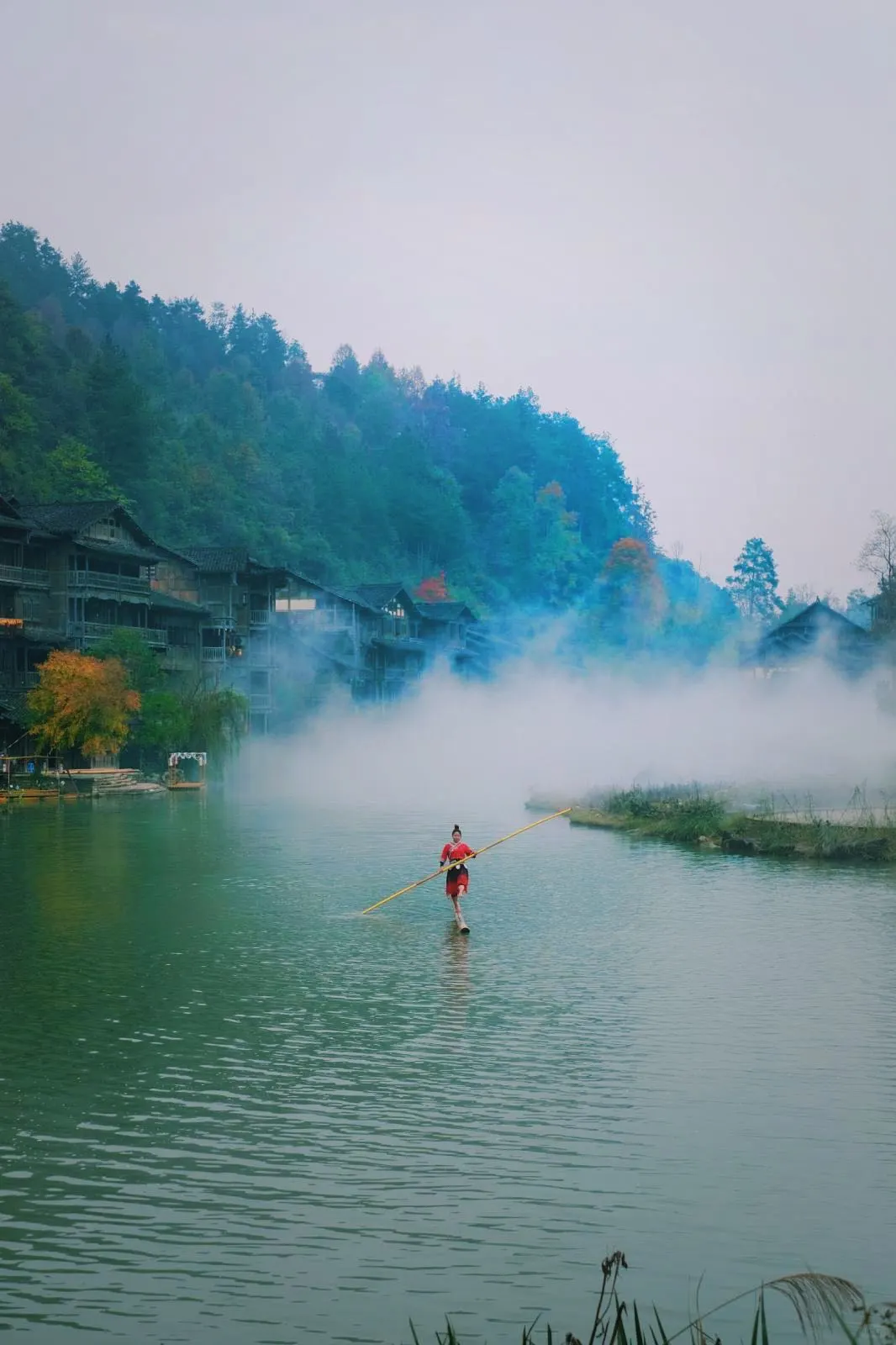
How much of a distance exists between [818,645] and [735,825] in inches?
2459

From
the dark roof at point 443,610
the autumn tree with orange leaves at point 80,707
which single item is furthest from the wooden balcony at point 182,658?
the dark roof at point 443,610

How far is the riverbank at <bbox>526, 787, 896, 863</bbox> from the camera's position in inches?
1656

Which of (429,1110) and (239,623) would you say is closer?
(429,1110)

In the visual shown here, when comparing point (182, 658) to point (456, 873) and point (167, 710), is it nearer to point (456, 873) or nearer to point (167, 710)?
point (167, 710)

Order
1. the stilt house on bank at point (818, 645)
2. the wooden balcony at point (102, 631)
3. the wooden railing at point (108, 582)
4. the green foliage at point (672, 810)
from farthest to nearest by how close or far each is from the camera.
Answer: the stilt house on bank at point (818, 645) → the wooden railing at point (108, 582) → the wooden balcony at point (102, 631) → the green foliage at point (672, 810)

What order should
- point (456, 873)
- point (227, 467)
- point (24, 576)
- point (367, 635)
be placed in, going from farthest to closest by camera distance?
point (227, 467) → point (367, 635) → point (24, 576) → point (456, 873)

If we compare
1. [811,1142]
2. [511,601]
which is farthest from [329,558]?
[811,1142]

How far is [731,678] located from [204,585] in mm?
42833

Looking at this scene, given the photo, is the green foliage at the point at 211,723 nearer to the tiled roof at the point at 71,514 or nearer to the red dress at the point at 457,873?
the tiled roof at the point at 71,514

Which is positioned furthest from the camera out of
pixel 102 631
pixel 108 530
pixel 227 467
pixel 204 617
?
pixel 227 467

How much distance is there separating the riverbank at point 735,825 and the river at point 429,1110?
6.92 meters

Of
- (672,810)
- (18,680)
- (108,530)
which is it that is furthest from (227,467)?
(672,810)

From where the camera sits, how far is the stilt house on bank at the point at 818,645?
10488 cm

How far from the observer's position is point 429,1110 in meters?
17.3
